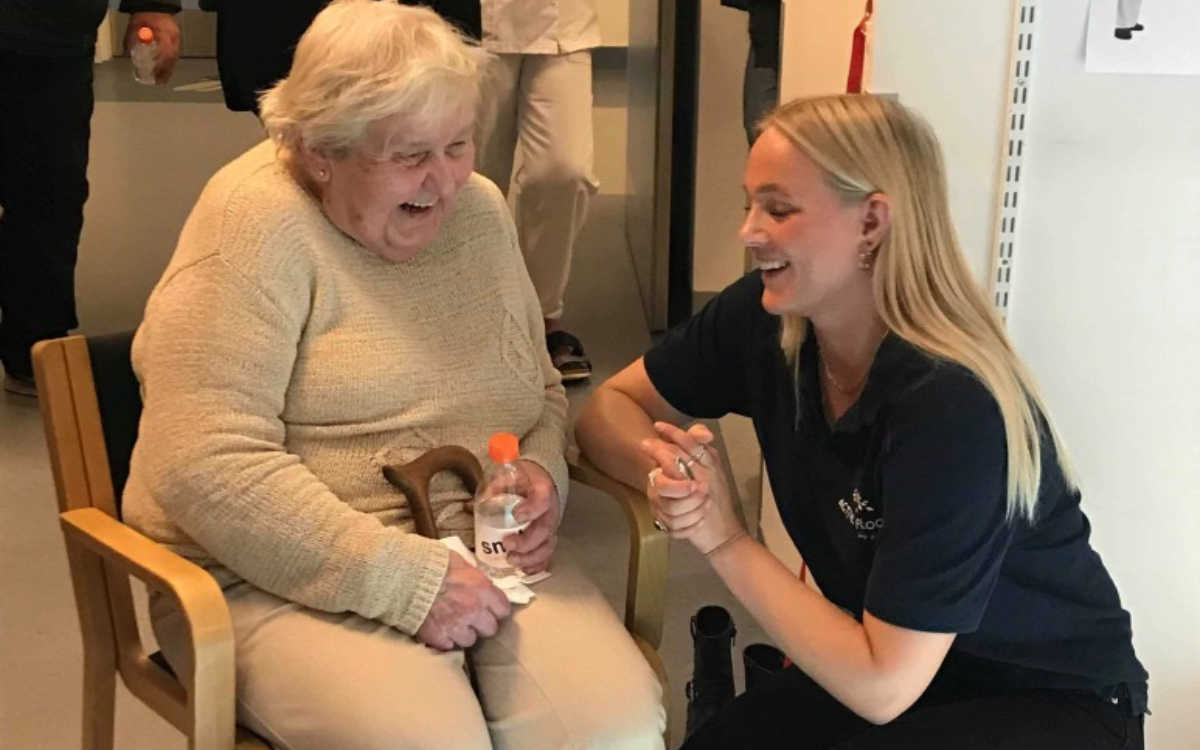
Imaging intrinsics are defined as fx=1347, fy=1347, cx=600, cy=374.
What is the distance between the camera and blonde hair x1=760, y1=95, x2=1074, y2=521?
53.7 inches

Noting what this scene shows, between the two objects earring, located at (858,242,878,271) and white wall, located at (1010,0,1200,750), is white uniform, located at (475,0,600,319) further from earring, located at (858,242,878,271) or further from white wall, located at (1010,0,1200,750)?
earring, located at (858,242,878,271)

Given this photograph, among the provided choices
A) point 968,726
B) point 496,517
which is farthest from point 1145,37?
point 496,517

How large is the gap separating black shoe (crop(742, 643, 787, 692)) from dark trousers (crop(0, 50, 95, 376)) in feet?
7.57

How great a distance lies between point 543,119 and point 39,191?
1.31m

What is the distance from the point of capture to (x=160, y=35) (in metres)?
3.13

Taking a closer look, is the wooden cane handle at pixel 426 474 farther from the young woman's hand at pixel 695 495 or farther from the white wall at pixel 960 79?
the white wall at pixel 960 79

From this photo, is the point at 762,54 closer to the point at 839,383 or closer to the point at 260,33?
the point at 260,33

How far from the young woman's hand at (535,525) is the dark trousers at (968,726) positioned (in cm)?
31

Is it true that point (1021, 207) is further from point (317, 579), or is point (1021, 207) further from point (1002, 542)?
point (317, 579)

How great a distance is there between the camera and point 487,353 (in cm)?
175

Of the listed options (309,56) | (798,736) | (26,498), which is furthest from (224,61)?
(798,736)

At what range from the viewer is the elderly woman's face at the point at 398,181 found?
161cm

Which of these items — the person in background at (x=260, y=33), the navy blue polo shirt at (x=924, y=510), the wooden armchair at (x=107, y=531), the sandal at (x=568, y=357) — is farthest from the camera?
the sandal at (x=568, y=357)

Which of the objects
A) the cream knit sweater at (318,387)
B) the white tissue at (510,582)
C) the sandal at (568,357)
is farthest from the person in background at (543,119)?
the white tissue at (510,582)
